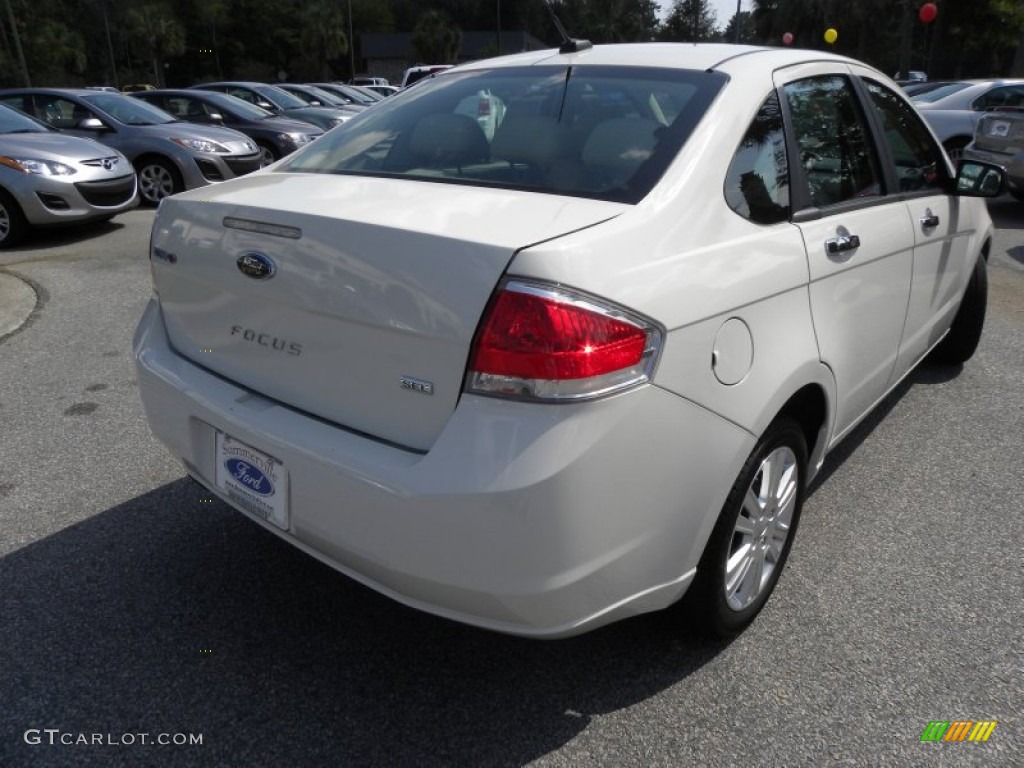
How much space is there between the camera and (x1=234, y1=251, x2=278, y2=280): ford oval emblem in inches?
84.7

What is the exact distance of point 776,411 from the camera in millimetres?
2266

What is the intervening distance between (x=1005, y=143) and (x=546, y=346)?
10810 mm

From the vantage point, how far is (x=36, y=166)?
809 cm

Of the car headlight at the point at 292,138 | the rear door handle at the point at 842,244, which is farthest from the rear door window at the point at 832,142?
the car headlight at the point at 292,138

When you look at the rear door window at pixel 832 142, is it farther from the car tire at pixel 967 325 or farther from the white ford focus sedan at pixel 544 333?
the car tire at pixel 967 325

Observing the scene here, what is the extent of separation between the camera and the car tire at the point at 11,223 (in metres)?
8.10

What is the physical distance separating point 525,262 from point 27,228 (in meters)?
8.20

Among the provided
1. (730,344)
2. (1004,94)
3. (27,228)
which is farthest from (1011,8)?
(730,344)

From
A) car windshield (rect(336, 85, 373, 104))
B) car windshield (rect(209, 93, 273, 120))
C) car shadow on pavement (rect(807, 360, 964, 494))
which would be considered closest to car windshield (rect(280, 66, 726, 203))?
car shadow on pavement (rect(807, 360, 964, 494))

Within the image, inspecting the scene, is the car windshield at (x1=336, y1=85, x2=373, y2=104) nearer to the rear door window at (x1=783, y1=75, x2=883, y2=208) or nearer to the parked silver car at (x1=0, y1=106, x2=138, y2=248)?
the parked silver car at (x1=0, y1=106, x2=138, y2=248)

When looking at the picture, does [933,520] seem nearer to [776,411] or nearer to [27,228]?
[776,411]

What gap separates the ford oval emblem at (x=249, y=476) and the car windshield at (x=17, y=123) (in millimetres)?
8247

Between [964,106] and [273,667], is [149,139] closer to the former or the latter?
[273,667]

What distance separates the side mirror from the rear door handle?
4.43ft
